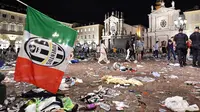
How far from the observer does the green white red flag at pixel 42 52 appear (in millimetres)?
3553

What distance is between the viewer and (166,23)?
48375 mm

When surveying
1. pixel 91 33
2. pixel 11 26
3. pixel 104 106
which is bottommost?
pixel 104 106

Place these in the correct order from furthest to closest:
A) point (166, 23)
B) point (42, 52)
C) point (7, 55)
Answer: point (166, 23)
point (7, 55)
point (42, 52)

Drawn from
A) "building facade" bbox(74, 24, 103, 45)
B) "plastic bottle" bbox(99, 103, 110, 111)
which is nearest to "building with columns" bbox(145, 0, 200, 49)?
"building facade" bbox(74, 24, 103, 45)

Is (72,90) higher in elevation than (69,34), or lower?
lower

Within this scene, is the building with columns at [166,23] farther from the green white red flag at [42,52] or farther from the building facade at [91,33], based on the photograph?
the green white red flag at [42,52]

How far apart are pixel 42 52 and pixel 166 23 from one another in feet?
164

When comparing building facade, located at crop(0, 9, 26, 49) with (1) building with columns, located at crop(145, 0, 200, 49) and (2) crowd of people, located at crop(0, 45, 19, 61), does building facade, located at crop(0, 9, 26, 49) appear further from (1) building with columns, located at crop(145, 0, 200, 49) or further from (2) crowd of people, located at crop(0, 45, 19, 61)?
(1) building with columns, located at crop(145, 0, 200, 49)

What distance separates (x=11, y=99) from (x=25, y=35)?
5.25 feet

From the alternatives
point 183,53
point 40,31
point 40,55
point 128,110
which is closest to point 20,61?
point 40,55

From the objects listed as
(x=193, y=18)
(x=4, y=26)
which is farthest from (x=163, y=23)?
(x=4, y=26)

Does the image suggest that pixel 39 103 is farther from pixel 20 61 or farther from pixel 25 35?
pixel 25 35

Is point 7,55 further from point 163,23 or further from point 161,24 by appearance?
point 163,23

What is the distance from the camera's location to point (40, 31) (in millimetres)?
3631
